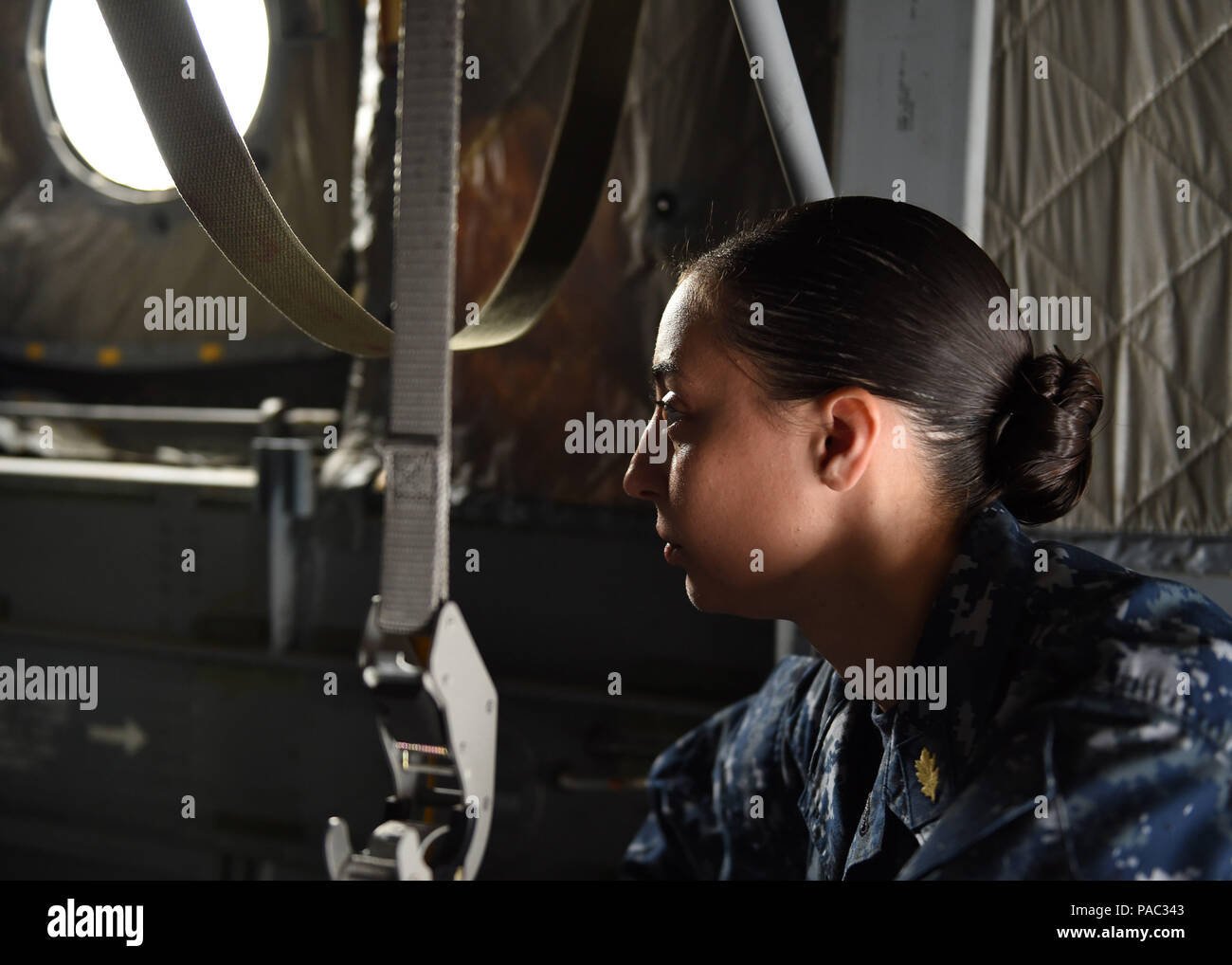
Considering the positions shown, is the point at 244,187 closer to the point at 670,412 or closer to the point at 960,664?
the point at 670,412

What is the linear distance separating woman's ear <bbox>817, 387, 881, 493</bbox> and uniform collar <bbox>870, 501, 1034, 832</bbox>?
0.14m

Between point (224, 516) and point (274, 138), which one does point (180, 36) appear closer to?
point (224, 516)

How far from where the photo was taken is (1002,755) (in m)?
0.81

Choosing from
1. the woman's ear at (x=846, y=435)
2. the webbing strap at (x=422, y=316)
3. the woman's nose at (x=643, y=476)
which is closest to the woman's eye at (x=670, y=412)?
the woman's nose at (x=643, y=476)

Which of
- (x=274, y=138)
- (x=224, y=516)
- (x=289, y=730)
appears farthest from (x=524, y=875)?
(x=274, y=138)

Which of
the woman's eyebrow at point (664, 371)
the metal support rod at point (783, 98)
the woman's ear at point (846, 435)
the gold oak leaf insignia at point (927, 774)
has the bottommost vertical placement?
the gold oak leaf insignia at point (927, 774)

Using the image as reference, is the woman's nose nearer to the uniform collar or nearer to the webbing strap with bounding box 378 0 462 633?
the uniform collar

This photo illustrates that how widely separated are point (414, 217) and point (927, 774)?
0.67 m

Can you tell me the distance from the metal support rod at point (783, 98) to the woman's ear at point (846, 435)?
38 cm

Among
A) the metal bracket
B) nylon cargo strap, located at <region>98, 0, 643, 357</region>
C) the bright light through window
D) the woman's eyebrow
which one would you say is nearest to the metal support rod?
nylon cargo strap, located at <region>98, 0, 643, 357</region>

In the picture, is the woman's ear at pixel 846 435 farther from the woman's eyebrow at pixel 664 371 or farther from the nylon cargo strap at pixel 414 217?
the nylon cargo strap at pixel 414 217

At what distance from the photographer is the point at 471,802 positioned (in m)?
0.73

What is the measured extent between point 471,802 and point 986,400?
24.5 inches

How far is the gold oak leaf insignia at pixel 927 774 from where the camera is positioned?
3.12 ft
